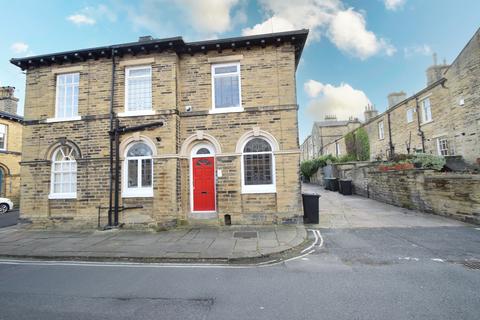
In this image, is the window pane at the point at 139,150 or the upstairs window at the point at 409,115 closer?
the window pane at the point at 139,150

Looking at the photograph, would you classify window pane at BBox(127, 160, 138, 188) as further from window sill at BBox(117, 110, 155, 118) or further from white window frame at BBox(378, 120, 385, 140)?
white window frame at BBox(378, 120, 385, 140)

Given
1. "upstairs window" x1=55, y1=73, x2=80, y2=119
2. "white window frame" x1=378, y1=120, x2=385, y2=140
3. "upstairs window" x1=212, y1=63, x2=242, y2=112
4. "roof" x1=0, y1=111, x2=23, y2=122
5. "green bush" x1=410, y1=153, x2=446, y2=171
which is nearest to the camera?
"upstairs window" x1=212, y1=63, x2=242, y2=112

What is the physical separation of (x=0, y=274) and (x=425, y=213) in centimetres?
1454

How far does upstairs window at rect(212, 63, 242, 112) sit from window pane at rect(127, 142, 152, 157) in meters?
3.31

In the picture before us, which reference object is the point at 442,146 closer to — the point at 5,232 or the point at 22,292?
the point at 22,292

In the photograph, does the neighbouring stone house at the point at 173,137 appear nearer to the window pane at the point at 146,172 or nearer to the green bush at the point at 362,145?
the window pane at the point at 146,172

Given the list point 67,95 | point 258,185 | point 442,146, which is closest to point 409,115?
point 442,146

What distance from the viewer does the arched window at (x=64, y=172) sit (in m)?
9.46

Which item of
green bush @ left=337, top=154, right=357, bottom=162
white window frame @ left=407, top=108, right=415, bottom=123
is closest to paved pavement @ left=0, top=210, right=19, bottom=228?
green bush @ left=337, top=154, right=357, bottom=162

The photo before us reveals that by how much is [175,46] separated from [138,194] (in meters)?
6.25

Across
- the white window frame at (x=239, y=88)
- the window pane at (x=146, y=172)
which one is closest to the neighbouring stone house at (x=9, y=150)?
the window pane at (x=146, y=172)

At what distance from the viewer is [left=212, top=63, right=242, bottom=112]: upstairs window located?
9.20 metres

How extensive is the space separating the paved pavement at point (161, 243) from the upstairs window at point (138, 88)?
518 centimetres

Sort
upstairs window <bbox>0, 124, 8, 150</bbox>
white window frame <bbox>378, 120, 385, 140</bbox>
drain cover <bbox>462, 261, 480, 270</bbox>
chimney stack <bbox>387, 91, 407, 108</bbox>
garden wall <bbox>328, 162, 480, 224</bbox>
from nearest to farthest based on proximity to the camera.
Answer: drain cover <bbox>462, 261, 480, 270</bbox> < garden wall <bbox>328, 162, 480, 224</bbox> < upstairs window <bbox>0, 124, 8, 150</bbox> < white window frame <bbox>378, 120, 385, 140</bbox> < chimney stack <bbox>387, 91, 407, 108</bbox>
